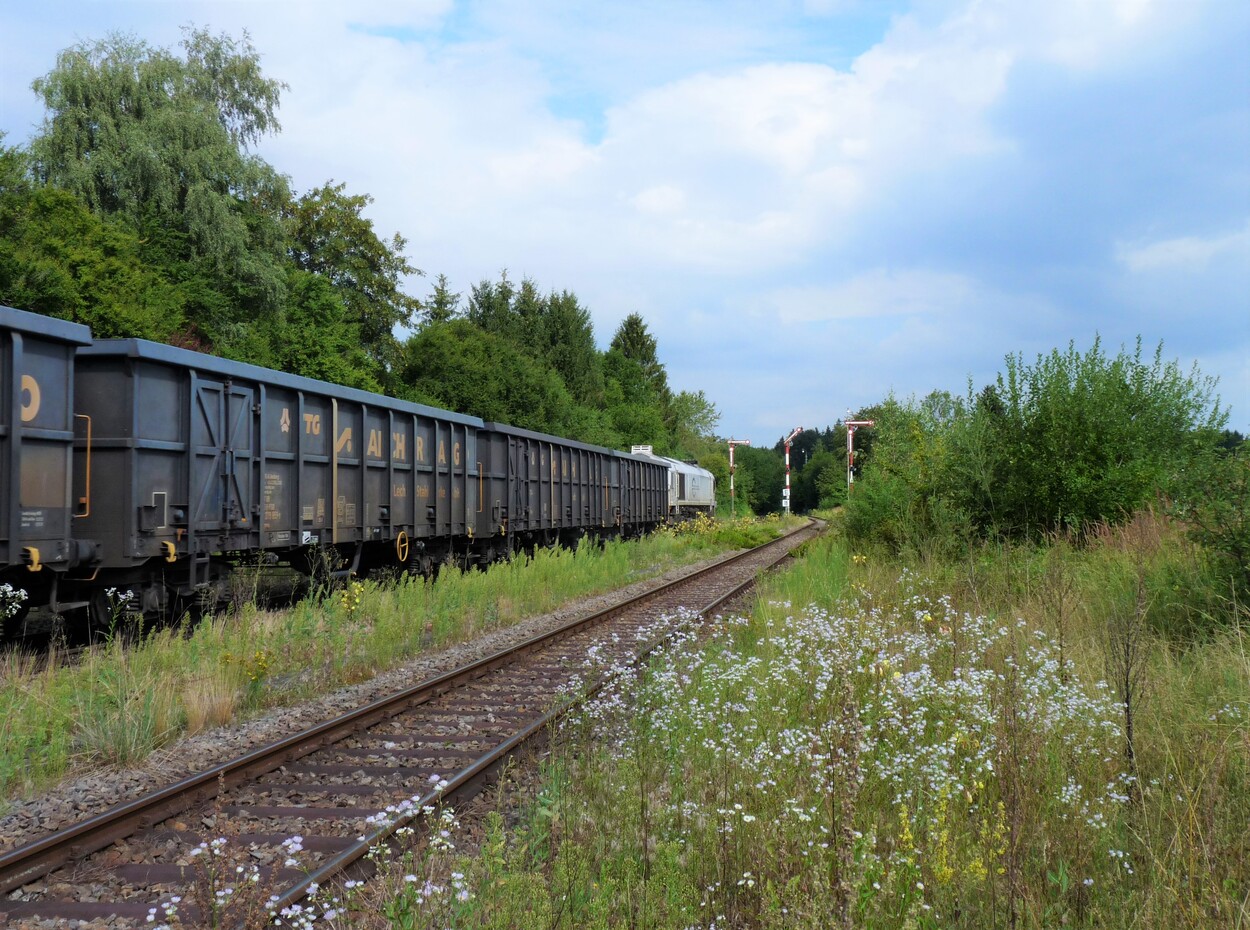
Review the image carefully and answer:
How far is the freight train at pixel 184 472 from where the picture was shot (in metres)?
8.85

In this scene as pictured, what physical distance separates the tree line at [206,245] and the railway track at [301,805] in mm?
20081

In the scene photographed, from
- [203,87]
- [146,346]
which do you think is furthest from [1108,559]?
[203,87]

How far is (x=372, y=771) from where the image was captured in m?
6.09

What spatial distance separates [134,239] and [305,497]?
64.2ft

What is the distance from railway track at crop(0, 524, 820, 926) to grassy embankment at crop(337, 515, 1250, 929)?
1.84 feet

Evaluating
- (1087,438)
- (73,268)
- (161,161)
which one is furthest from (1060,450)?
(161,161)

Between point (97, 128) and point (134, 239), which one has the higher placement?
point (97, 128)

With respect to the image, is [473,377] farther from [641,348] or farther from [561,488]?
[641,348]

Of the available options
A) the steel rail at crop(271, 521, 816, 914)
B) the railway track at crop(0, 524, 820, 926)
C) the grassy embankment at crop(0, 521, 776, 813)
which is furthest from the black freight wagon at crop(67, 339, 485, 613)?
the steel rail at crop(271, 521, 816, 914)

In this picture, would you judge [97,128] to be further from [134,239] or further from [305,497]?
[305,497]

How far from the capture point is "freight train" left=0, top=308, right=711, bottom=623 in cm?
885

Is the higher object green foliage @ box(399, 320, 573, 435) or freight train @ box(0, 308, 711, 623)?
green foliage @ box(399, 320, 573, 435)

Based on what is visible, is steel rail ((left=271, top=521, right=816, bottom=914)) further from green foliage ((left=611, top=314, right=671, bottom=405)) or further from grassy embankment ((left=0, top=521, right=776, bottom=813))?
green foliage ((left=611, top=314, right=671, bottom=405))

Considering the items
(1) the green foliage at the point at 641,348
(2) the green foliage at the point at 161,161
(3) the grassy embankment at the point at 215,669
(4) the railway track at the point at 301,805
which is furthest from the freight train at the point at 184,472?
(1) the green foliage at the point at 641,348
